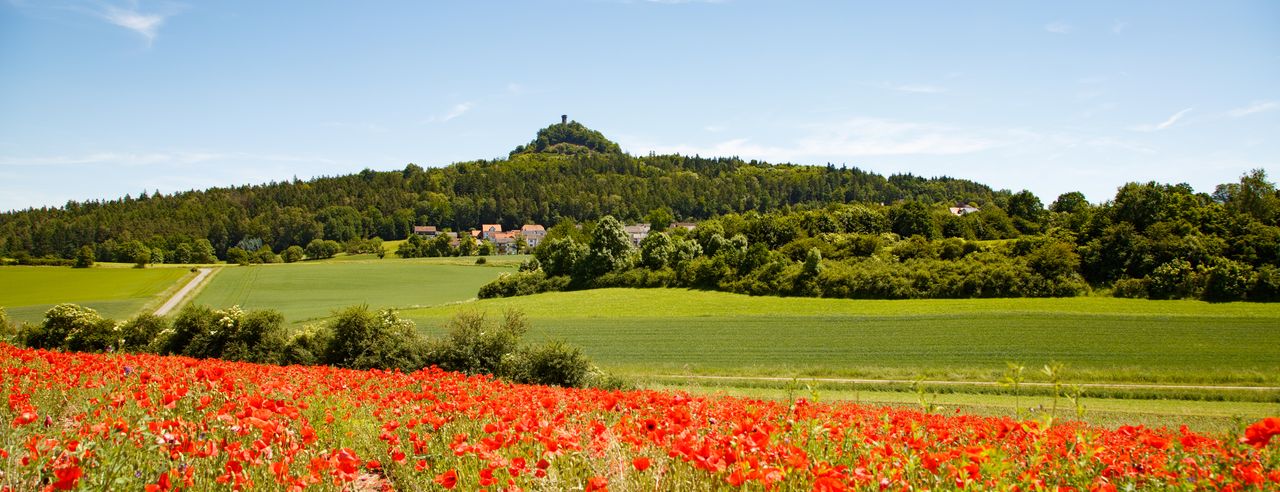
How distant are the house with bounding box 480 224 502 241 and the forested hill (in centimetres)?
503

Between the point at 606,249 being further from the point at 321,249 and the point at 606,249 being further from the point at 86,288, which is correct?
the point at 321,249

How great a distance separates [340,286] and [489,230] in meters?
76.5

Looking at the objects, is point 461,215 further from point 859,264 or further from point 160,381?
point 160,381

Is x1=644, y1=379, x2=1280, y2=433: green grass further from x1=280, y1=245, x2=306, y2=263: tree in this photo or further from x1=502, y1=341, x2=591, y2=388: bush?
x1=280, y1=245, x2=306, y2=263: tree

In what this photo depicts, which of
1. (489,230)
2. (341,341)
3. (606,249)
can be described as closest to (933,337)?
(341,341)

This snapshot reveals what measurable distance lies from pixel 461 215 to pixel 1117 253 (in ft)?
451

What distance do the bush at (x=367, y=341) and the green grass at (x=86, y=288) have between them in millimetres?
34828

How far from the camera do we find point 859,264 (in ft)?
177

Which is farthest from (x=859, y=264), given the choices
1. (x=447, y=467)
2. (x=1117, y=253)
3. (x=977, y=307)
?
(x=447, y=467)

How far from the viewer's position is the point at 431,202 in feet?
514

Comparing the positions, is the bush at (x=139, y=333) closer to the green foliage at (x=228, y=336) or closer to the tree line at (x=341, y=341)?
the tree line at (x=341, y=341)

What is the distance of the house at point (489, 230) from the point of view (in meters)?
151

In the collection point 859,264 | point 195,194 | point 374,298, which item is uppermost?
point 195,194

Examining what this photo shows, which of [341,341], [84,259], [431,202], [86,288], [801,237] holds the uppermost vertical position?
Answer: [431,202]
